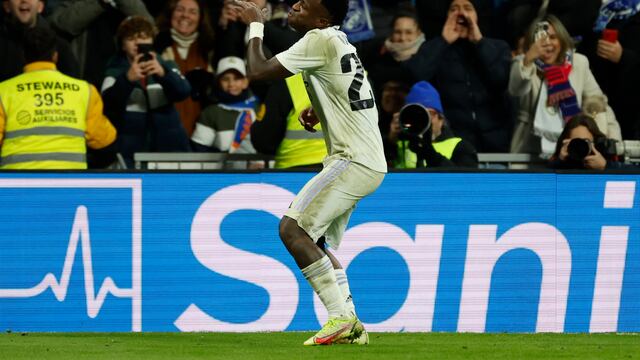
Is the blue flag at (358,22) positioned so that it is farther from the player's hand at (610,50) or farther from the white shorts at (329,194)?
the white shorts at (329,194)

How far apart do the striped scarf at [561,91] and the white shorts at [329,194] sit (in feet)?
15.5

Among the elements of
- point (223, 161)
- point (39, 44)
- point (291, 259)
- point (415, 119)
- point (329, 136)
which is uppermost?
point (329, 136)

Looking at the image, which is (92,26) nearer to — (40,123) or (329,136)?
(40,123)

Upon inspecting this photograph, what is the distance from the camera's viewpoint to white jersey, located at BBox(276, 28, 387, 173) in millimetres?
8438

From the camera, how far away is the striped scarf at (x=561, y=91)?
42.4 feet

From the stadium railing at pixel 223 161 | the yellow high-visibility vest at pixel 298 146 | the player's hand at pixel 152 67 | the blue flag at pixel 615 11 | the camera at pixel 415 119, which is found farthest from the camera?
the blue flag at pixel 615 11

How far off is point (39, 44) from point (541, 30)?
455cm

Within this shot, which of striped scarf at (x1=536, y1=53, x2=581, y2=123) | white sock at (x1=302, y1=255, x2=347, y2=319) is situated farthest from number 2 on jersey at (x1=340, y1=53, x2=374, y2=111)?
striped scarf at (x1=536, y1=53, x2=581, y2=123)

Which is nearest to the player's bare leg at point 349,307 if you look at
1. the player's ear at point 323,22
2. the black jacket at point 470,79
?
the player's ear at point 323,22

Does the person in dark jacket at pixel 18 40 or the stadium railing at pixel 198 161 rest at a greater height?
the person in dark jacket at pixel 18 40

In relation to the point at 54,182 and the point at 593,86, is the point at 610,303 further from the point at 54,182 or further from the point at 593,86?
the point at 54,182

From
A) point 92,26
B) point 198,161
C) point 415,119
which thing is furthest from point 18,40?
point 415,119

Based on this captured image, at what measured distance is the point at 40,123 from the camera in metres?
11.5

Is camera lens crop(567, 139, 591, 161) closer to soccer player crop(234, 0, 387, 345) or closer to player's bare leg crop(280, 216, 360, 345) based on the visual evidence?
soccer player crop(234, 0, 387, 345)
